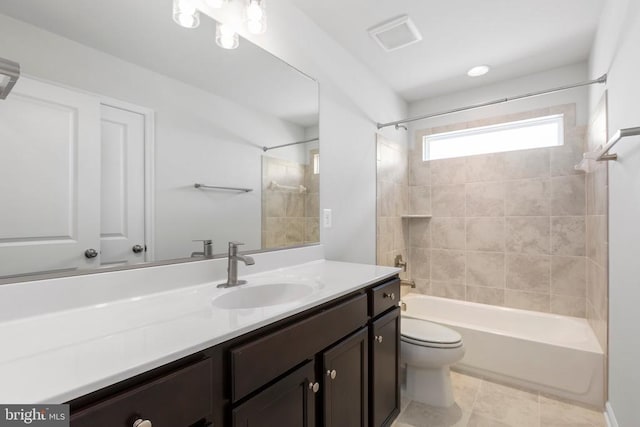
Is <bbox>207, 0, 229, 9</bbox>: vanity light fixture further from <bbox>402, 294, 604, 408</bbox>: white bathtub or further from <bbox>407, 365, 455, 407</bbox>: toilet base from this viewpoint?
<bbox>402, 294, 604, 408</bbox>: white bathtub

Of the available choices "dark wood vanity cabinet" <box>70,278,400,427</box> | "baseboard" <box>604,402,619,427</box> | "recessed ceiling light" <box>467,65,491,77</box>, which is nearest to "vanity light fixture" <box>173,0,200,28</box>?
"dark wood vanity cabinet" <box>70,278,400,427</box>

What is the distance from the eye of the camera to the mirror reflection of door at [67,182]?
2.71ft

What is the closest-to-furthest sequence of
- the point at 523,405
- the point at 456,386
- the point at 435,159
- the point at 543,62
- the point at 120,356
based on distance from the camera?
the point at 120,356 < the point at 523,405 < the point at 456,386 < the point at 543,62 < the point at 435,159

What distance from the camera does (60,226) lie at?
2.98ft

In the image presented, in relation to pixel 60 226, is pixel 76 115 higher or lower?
higher

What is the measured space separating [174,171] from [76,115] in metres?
0.34

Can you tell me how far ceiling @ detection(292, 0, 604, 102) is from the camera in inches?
67.4

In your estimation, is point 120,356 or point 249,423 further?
point 249,423

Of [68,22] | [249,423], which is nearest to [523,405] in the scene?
[249,423]

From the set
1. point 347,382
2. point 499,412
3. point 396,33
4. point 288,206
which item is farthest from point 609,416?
point 396,33

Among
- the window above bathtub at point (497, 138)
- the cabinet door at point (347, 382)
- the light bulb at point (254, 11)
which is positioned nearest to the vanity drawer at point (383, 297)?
the cabinet door at point (347, 382)

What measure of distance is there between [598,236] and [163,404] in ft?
8.12

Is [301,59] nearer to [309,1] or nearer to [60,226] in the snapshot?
[309,1]

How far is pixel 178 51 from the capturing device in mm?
1212
